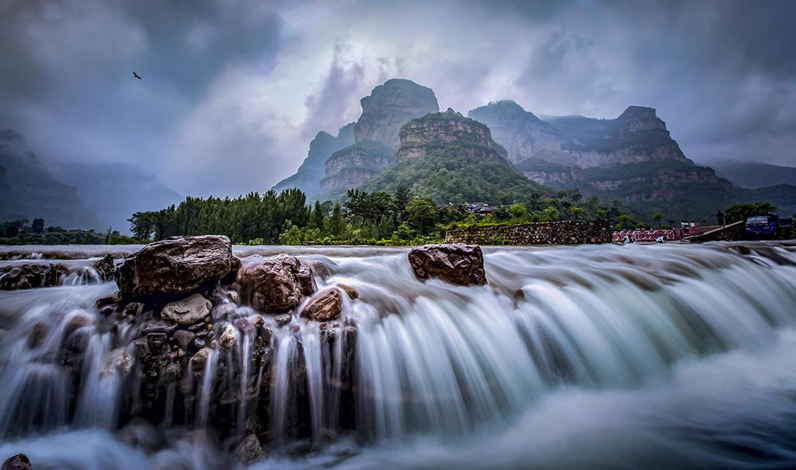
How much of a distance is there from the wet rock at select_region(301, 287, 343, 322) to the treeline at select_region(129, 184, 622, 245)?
28475 mm

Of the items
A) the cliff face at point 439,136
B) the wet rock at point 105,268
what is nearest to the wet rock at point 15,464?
the wet rock at point 105,268

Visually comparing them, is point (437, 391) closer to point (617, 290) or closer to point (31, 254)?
point (617, 290)

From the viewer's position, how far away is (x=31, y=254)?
10.1m

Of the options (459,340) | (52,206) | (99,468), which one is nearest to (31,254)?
(99,468)

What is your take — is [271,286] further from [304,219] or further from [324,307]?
[304,219]

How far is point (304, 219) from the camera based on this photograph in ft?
143

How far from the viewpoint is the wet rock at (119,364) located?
280 cm

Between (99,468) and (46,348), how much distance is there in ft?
4.47

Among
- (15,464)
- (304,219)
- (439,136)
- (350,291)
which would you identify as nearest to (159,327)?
(15,464)

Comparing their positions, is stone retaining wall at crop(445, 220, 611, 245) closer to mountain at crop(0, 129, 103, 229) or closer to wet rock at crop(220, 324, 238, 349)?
wet rock at crop(220, 324, 238, 349)

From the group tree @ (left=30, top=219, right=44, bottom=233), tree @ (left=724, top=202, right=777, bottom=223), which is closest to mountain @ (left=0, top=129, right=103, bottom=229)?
tree @ (left=30, top=219, right=44, bottom=233)

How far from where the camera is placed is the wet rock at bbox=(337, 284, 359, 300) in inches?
164

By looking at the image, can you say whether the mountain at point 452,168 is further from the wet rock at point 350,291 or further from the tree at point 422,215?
the wet rock at point 350,291

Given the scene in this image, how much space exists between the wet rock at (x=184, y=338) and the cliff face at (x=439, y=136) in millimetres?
150812
